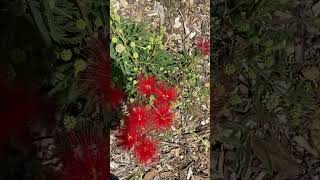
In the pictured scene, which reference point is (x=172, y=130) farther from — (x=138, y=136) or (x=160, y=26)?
(x=160, y=26)

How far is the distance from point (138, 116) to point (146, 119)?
0.03m

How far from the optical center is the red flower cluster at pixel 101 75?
1560mm

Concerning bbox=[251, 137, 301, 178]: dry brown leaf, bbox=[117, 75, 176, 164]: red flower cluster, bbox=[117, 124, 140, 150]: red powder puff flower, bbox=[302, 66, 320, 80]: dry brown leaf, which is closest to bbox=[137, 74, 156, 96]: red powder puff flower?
bbox=[117, 75, 176, 164]: red flower cluster

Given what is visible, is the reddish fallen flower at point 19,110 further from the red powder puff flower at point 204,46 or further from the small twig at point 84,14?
the red powder puff flower at point 204,46

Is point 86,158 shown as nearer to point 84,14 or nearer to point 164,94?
point 164,94

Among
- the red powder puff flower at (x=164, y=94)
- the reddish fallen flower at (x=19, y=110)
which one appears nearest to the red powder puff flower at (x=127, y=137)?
the red powder puff flower at (x=164, y=94)

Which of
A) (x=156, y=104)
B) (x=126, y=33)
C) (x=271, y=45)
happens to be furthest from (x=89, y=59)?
(x=271, y=45)

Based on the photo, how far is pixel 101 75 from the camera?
1562 mm

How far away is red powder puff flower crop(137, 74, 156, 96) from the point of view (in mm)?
1592

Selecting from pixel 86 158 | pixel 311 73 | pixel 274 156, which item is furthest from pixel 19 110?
pixel 311 73

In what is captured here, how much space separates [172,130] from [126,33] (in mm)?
358

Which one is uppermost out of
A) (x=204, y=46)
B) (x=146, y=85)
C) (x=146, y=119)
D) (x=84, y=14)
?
(x=84, y=14)

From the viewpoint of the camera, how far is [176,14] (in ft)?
5.37

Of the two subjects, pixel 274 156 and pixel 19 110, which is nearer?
pixel 19 110
